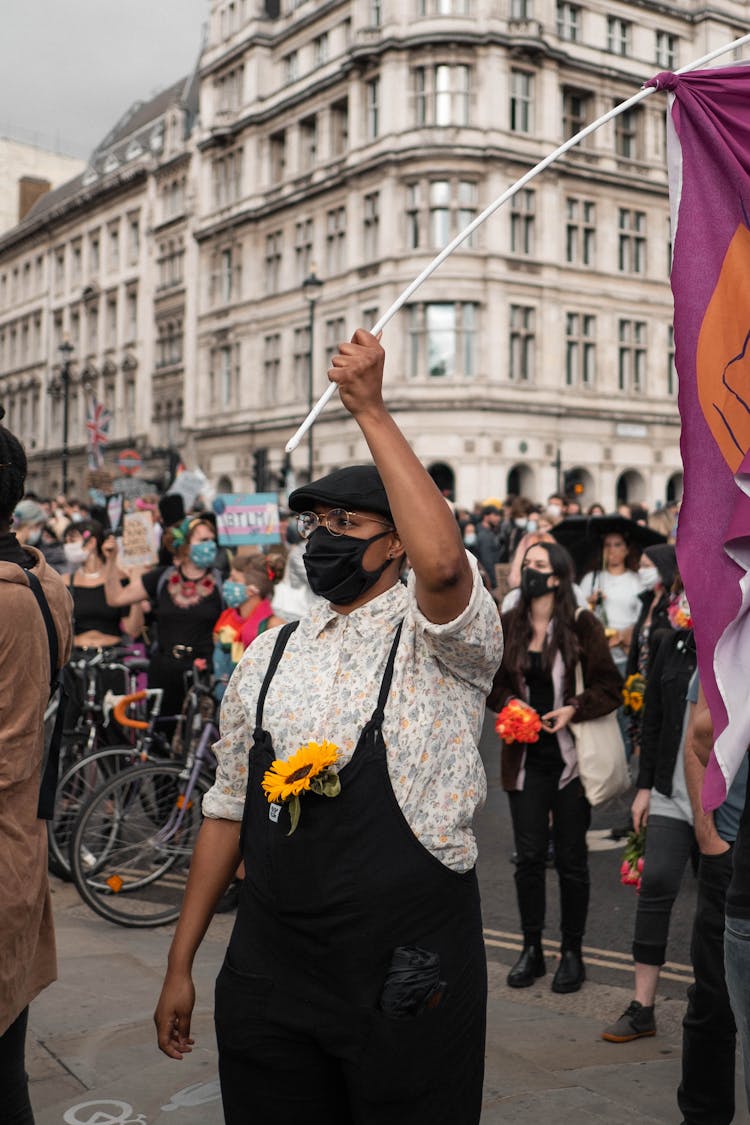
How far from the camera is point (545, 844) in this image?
5.55m

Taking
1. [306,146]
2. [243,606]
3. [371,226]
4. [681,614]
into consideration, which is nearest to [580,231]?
[371,226]

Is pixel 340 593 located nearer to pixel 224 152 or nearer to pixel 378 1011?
pixel 378 1011

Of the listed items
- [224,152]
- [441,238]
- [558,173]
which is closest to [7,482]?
[441,238]

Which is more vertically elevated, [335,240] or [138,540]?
[335,240]

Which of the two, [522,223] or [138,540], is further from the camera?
[522,223]

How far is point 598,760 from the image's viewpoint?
561 cm

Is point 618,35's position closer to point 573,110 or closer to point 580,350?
point 573,110

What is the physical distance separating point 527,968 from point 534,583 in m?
1.71

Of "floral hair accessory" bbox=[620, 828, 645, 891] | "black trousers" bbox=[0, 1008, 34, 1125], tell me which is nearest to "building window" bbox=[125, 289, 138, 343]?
"floral hair accessory" bbox=[620, 828, 645, 891]

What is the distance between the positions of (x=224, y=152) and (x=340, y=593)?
49.5 metres

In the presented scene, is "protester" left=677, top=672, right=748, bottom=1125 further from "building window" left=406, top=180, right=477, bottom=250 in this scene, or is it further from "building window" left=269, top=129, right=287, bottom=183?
"building window" left=269, top=129, right=287, bottom=183

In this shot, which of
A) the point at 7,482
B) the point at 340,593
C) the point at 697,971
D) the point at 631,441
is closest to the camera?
the point at 340,593

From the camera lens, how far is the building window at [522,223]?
39094 millimetres

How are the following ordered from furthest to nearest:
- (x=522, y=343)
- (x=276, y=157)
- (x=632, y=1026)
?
(x=276, y=157), (x=522, y=343), (x=632, y=1026)
